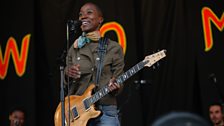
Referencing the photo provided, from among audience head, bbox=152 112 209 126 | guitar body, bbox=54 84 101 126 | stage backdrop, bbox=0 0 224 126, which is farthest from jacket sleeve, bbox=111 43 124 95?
audience head, bbox=152 112 209 126

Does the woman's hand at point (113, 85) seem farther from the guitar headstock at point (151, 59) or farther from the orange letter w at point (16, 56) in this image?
the orange letter w at point (16, 56)

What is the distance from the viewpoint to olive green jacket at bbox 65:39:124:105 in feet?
14.5

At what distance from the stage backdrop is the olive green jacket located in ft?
6.67

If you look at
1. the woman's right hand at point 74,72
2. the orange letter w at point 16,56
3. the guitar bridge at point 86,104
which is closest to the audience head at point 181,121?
the woman's right hand at point 74,72

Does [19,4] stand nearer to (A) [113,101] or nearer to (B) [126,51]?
(B) [126,51]

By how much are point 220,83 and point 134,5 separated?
164 cm

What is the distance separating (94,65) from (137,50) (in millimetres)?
2288

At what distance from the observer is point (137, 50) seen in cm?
667

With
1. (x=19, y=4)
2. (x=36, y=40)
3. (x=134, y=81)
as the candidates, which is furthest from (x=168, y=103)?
(x=19, y=4)

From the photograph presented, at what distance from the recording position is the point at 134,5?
672cm

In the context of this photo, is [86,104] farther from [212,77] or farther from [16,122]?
[212,77]

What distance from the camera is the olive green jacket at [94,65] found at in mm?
4410

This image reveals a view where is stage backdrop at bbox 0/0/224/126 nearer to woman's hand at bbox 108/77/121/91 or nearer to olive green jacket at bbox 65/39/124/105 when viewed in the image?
olive green jacket at bbox 65/39/124/105

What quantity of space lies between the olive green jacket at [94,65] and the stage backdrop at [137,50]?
203cm
